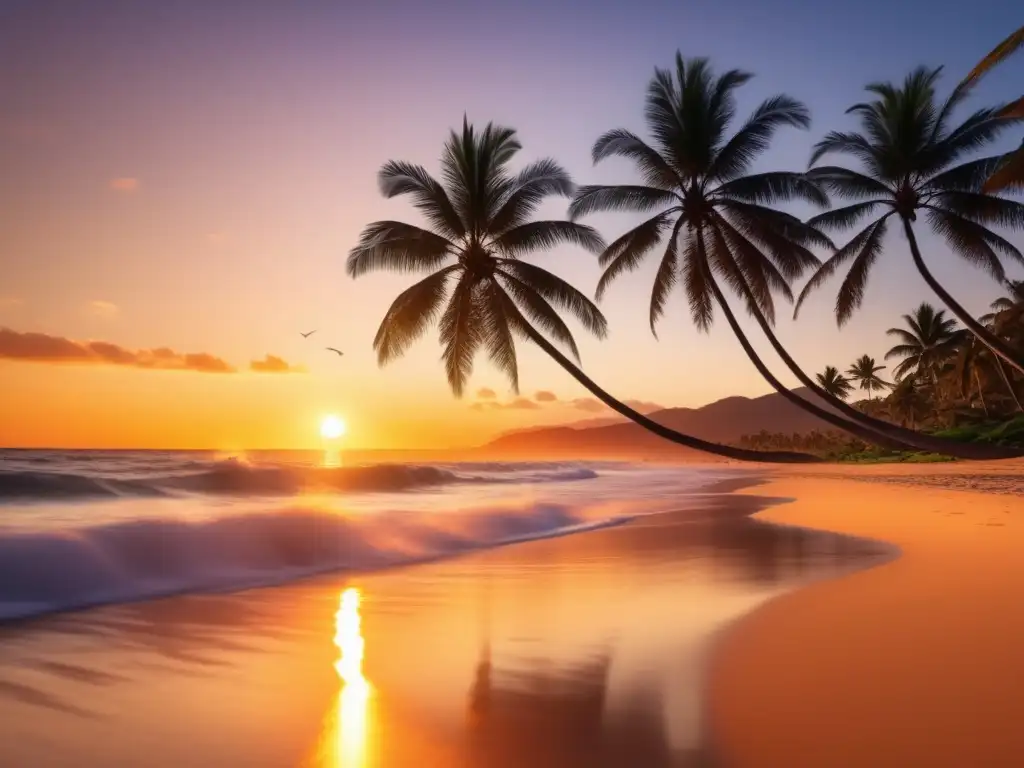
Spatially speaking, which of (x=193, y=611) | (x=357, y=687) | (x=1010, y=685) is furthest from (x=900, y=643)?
(x=193, y=611)

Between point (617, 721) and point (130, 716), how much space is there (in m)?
2.68

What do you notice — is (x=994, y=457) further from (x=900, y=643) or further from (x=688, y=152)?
(x=688, y=152)

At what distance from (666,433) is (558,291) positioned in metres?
7.10

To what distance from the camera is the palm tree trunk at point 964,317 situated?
7766 mm

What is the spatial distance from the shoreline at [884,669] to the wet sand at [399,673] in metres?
0.25

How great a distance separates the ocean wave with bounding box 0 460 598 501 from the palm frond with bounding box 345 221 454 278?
11846mm

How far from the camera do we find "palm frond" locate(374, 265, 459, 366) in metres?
14.2

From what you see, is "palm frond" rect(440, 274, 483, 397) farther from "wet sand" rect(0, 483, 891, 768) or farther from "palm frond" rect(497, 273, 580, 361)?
"wet sand" rect(0, 483, 891, 768)

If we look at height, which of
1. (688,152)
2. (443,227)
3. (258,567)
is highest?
(688,152)

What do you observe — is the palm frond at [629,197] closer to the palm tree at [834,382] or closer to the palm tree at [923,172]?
the palm tree at [923,172]

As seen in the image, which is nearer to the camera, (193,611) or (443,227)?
(193,611)

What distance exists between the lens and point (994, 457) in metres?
4.66

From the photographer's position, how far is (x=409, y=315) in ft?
46.7

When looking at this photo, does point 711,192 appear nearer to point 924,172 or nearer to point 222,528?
point 924,172
